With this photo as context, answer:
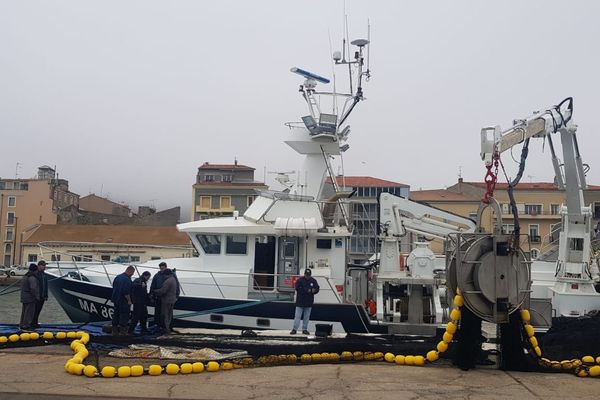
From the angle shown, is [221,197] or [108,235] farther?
[221,197]

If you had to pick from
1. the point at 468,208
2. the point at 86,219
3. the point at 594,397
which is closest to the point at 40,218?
the point at 86,219

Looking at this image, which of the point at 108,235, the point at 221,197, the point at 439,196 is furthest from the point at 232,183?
the point at 439,196

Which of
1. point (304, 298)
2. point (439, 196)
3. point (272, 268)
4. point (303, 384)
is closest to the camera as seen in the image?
point (303, 384)

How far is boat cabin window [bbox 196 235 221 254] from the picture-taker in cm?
1224

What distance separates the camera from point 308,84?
13.5 metres

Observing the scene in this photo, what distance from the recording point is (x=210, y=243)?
483 inches

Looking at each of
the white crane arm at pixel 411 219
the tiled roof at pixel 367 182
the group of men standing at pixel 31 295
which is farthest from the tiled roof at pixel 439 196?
the group of men standing at pixel 31 295

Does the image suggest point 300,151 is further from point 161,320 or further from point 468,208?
point 468,208

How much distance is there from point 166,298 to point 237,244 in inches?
113

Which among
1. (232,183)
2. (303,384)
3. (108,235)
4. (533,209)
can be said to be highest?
(232,183)

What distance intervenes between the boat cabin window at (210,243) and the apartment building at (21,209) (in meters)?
43.9

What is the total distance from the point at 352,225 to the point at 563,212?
15.4 feet

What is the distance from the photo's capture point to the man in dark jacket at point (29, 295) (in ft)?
31.0

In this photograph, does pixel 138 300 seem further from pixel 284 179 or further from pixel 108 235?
pixel 108 235
